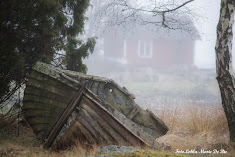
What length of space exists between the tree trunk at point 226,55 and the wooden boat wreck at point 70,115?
190 centimetres

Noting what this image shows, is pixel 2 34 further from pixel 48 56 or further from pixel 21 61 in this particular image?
pixel 48 56

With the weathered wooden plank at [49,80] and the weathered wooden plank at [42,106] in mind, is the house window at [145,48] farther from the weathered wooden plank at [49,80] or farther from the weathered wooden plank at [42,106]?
the weathered wooden plank at [42,106]

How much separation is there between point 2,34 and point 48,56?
1.41m

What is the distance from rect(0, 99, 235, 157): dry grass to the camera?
4.05 metres

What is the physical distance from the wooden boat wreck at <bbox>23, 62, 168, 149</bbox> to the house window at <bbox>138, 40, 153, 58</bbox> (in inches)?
1224

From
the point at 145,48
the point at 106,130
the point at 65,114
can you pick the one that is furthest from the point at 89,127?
the point at 145,48

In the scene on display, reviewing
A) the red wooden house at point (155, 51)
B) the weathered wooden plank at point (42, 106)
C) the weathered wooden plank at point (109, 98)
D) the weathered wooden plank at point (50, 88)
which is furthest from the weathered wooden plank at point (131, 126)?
the red wooden house at point (155, 51)

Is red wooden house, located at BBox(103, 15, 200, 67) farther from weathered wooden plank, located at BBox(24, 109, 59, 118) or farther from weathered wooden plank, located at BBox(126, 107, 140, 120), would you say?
weathered wooden plank, located at BBox(24, 109, 59, 118)

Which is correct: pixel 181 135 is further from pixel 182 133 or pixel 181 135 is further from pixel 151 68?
pixel 151 68

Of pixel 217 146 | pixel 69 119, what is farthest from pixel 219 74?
pixel 69 119

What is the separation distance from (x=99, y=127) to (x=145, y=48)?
31638mm

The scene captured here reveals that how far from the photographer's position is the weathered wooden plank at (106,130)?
412 centimetres

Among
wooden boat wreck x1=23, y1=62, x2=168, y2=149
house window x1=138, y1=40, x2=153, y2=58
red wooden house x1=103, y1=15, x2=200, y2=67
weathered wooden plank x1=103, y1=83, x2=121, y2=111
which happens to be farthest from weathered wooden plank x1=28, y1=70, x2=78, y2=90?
house window x1=138, y1=40, x2=153, y2=58

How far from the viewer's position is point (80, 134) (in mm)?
4188
